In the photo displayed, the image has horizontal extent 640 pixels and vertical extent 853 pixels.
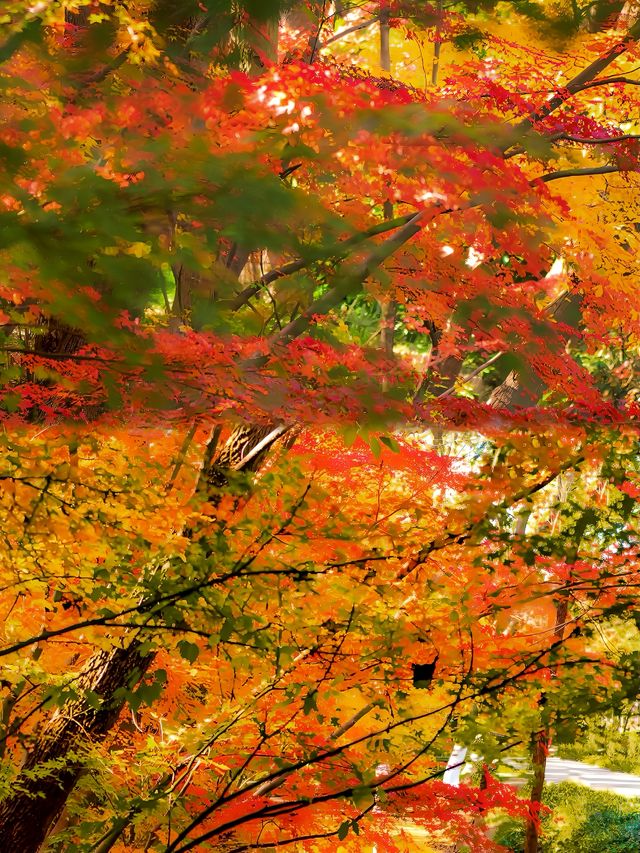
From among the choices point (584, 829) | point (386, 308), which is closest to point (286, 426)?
point (386, 308)

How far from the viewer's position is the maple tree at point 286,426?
3703 mm

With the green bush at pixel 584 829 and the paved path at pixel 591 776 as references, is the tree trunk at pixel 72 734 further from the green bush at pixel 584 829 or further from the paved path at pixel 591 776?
the paved path at pixel 591 776

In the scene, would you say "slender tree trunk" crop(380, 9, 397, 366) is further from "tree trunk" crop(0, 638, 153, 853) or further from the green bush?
the green bush

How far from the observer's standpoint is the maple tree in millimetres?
3703

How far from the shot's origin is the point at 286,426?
5629 mm

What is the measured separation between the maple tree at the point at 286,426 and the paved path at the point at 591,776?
2318 cm

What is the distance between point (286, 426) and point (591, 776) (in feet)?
99.5

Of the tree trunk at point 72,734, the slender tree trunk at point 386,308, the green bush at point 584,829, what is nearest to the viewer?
the tree trunk at point 72,734

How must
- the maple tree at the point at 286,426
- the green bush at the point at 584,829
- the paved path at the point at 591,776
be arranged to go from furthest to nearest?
1. the paved path at the point at 591,776
2. the green bush at the point at 584,829
3. the maple tree at the point at 286,426

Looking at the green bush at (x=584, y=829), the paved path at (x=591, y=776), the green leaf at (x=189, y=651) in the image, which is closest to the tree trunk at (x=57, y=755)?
the green leaf at (x=189, y=651)

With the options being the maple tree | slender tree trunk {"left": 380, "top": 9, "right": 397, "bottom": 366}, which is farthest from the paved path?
slender tree trunk {"left": 380, "top": 9, "right": 397, "bottom": 366}

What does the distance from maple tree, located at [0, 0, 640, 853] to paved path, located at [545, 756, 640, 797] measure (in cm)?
2318

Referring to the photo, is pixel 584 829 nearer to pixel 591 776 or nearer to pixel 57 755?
pixel 57 755

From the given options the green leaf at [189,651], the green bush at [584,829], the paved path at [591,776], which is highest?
the green leaf at [189,651]
